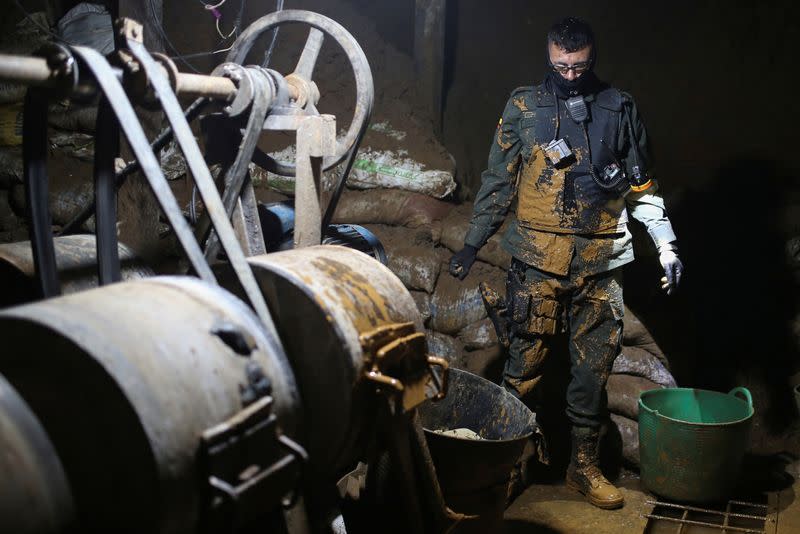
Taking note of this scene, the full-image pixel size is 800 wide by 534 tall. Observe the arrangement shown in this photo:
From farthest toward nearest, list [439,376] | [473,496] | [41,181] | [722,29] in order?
[722,29] < [473,496] < [439,376] < [41,181]

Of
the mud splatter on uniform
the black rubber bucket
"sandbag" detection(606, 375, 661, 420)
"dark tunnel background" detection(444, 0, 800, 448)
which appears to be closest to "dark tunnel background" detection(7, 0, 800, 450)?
"dark tunnel background" detection(444, 0, 800, 448)

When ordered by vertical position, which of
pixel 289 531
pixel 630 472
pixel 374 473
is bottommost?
pixel 630 472

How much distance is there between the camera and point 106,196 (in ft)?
6.26

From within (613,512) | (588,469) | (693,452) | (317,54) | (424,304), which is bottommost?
(613,512)

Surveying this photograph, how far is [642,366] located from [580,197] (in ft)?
3.70

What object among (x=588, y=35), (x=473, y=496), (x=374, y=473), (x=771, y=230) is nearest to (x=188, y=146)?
(x=374, y=473)

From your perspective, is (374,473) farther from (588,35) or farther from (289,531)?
(588,35)

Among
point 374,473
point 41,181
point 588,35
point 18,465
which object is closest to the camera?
point 18,465

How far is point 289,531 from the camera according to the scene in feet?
5.66

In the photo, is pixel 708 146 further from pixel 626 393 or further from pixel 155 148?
pixel 155 148

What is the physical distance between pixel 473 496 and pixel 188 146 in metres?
1.66

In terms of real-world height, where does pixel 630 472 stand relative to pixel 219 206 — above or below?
below

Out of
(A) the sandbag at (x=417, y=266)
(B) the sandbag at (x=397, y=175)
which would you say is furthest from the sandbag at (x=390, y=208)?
(A) the sandbag at (x=417, y=266)

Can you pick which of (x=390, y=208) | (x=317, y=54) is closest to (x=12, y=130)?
(x=390, y=208)
